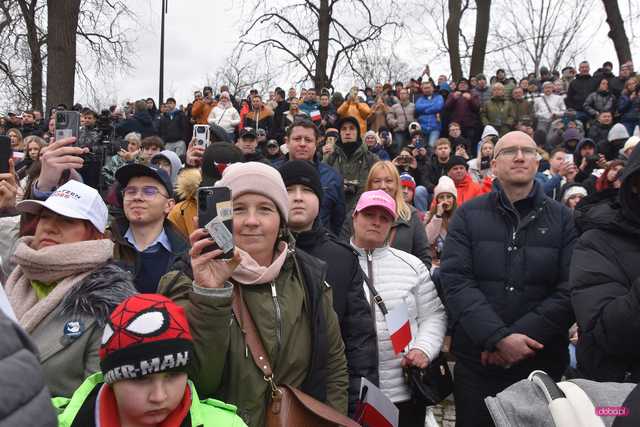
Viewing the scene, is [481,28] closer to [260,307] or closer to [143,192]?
[143,192]

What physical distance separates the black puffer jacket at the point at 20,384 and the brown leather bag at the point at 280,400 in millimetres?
1294

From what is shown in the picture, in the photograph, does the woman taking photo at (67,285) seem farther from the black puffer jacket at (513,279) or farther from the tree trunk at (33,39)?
the tree trunk at (33,39)

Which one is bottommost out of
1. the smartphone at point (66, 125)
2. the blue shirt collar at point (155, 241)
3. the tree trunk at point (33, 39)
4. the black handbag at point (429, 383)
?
the black handbag at point (429, 383)

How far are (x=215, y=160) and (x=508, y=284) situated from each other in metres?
2.28

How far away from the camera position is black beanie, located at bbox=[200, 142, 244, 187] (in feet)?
14.0

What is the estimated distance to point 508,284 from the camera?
318 cm

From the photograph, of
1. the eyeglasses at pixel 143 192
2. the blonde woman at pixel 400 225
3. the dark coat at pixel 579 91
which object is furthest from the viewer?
the dark coat at pixel 579 91

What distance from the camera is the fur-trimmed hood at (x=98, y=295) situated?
7.44ft

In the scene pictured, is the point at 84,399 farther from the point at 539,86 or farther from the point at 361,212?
the point at 539,86

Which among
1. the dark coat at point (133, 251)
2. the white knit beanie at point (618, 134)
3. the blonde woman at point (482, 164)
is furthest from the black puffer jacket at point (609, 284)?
the white knit beanie at point (618, 134)

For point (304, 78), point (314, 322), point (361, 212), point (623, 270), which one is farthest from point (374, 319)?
point (304, 78)

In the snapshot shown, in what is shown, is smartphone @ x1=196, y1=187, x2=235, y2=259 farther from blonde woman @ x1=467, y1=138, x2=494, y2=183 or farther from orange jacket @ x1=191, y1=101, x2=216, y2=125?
orange jacket @ x1=191, y1=101, x2=216, y2=125

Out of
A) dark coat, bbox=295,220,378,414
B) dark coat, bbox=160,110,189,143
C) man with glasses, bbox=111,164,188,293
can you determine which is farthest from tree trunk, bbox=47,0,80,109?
dark coat, bbox=295,220,378,414

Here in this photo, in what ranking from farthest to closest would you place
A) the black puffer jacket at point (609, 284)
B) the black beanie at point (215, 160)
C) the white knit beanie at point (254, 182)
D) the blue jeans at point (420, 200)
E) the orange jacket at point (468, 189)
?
the blue jeans at point (420, 200)
the orange jacket at point (468, 189)
the black beanie at point (215, 160)
the white knit beanie at point (254, 182)
the black puffer jacket at point (609, 284)
